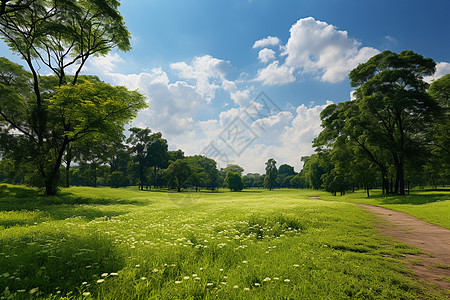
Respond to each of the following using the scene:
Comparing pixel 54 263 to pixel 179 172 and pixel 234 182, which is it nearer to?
pixel 179 172

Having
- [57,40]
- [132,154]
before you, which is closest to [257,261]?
Result: [57,40]

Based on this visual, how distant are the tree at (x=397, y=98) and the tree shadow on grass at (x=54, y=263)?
35325 mm

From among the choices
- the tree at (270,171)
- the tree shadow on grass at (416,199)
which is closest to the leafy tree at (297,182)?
the tree at (270,171)

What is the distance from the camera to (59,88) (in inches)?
759

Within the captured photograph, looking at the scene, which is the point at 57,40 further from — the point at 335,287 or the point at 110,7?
the point at 335,287

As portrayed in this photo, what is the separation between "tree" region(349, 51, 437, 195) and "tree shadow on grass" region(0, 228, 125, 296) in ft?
116

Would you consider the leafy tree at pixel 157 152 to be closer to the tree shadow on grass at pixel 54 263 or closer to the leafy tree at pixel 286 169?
the tree shadow on grass at pixel 54 263

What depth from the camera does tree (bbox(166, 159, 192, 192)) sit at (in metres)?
55.6

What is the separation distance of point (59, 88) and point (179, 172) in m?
39.6

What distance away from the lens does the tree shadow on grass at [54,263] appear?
11.3ft

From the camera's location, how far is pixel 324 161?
44906 millimetres

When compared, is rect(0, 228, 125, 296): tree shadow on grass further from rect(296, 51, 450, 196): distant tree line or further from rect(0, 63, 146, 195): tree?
rect(296, 51, 450, 196): distant tree line

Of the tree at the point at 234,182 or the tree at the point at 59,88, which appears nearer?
the tree at the point at 59,88

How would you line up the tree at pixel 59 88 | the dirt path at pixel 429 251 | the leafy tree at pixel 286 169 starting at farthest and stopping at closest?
1. the leafy tree at pixel 286 169
2. the tree at pixel 59 88
3. the dirt path at pixel 429 251
